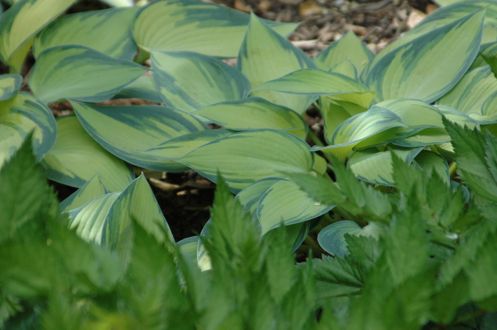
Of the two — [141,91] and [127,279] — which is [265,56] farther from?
[127,279]

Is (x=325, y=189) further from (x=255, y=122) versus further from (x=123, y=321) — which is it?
(x=255, y=122)

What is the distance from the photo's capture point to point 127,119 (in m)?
1.50

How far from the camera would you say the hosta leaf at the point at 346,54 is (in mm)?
1673

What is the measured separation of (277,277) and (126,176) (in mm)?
812

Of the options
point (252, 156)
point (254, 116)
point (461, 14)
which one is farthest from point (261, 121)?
point (461, 14)

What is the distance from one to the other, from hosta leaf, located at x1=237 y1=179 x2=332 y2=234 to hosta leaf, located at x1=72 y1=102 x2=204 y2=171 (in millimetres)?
242

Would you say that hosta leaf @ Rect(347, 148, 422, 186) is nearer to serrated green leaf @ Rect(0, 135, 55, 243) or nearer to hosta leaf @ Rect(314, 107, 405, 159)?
hosta leaf @ Rect(314, 107, 405, 159)

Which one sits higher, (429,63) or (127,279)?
(127,279)

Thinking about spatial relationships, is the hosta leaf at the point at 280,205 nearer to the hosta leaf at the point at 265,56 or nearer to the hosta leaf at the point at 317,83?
the hosta leaf at the point at 317,83

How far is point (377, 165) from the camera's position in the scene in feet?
4.28

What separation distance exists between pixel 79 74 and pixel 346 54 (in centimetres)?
54

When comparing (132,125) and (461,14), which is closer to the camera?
(132,125)

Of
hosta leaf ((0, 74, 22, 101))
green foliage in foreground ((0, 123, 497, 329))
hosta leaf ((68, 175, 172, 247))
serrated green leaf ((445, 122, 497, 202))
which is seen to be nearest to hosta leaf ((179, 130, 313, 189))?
hosta leaf ((68, 175, 172, 247))

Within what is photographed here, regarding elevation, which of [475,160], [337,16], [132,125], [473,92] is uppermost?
[475,160]
